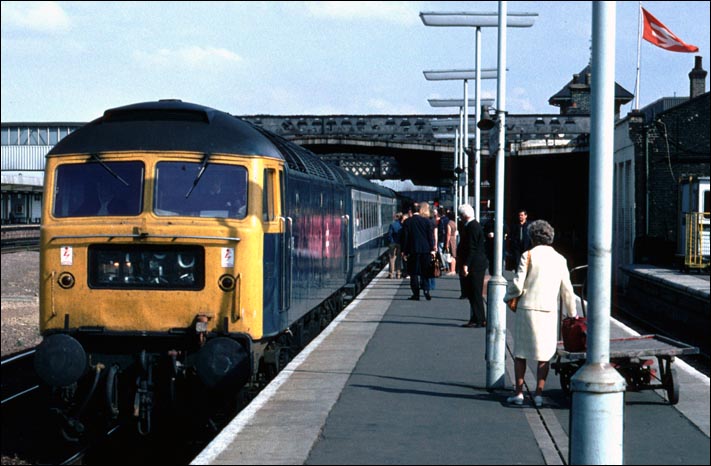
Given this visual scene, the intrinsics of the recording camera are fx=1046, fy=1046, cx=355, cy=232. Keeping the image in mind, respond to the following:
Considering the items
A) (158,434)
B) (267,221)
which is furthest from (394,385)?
(158,434)

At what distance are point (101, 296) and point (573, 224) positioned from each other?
143 feet

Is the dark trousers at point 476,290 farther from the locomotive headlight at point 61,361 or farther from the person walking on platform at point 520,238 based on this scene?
the locomotive headlight at point 61,361

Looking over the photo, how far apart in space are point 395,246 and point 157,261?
17.3 meters

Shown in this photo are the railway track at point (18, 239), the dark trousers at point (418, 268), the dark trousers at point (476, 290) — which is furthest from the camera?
the railway track at point (18, 239)

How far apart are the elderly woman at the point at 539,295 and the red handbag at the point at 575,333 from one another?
26 cm

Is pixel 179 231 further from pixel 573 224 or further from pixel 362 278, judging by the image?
pixel 573 224

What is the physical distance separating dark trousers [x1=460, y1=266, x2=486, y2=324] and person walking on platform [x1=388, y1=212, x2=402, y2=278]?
1074 cm

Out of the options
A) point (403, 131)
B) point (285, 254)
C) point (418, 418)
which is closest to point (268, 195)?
point (285, 254)

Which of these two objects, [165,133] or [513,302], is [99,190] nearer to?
[165,133]

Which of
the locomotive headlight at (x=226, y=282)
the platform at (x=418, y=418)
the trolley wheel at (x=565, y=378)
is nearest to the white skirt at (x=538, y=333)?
the platform at (x=418, y=418)

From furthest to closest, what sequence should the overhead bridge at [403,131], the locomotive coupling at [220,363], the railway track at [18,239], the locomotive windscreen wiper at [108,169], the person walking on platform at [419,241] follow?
1. the overhead bridge at [403,131]
2. the railway track at [18,239]
3. the person walking on platform at [419,241]
4. the locomotive windscreen wiper at [108,169]
5. the locomotive coupling at [220,363]

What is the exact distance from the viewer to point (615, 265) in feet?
123

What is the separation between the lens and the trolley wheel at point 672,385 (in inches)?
341

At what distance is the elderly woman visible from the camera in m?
8.59
